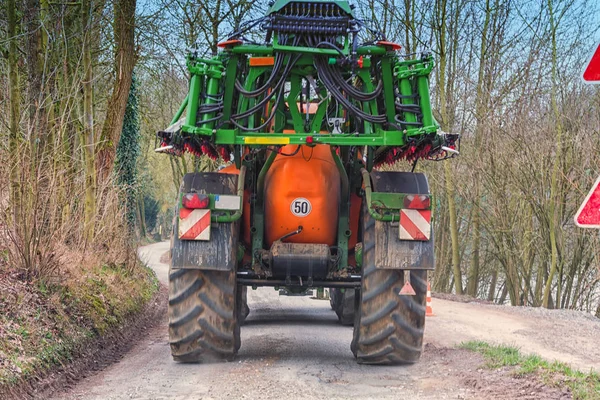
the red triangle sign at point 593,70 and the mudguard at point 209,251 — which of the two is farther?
the mudguard at point 209,251

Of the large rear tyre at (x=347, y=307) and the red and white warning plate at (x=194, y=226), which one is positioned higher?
the red and white warning plate at (x=194, y=226)

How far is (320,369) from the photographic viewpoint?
765cm

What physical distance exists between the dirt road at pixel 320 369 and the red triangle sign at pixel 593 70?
2673 millimetres

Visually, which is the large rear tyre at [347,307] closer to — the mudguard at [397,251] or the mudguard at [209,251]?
the mudguard at [397,251]

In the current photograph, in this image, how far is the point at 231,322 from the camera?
788cm

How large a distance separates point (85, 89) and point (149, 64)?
7951 mm

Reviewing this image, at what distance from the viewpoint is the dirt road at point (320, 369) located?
6453 millimetres

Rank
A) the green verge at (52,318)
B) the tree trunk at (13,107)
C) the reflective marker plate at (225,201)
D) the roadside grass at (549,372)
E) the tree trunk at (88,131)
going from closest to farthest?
1. the roadside grass at (549,372)
2. the green verge at (52,318)
3. the reflective marker plate at (225,201)
4. the tree trunk at (13,107)
5. the tree trunk at (88,131)

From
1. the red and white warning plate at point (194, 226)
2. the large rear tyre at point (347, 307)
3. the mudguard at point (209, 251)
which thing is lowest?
the large rear tyre at point (347, 307)

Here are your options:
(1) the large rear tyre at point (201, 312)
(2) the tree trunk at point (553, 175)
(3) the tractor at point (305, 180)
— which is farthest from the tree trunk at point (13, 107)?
(2) the tree trunk at point (553, 175)

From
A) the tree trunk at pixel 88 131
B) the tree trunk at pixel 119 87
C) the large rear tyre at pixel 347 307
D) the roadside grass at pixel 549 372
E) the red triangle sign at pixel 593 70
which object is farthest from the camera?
the tree trunk at pixel 119 87

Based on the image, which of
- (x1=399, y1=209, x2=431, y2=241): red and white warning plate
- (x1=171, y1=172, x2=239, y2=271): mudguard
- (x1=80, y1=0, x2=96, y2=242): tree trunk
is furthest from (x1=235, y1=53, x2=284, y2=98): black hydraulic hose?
(x1=80, y1=0, x2=96, y2=242): tree trunk

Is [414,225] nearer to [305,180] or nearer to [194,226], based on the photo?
[305,180]

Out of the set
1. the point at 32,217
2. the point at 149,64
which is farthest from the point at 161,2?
the point at 32,217
